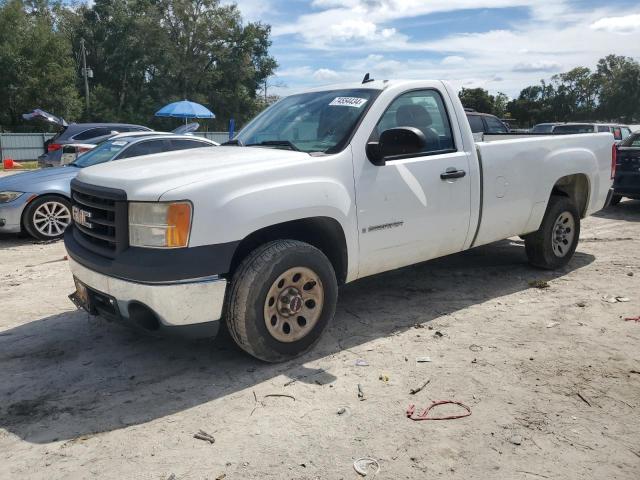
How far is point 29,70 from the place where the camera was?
42.4 meters

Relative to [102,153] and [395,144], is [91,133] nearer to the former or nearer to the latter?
[102,153]

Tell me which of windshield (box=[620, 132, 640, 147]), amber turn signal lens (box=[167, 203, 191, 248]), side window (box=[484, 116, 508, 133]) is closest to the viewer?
amber turn signal lens (box=[167, 203, 191, 248])

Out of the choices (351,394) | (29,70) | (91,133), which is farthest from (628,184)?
(29,70)

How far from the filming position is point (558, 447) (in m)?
2.95

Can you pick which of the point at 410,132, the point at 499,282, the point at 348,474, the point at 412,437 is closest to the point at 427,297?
the point at 499,282

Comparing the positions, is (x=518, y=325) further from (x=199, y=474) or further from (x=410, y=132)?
(x=199, y=474)

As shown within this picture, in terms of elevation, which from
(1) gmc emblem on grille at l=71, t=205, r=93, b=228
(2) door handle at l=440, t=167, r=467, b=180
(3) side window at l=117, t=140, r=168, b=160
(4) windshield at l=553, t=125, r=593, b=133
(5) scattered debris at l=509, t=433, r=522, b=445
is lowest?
(5) scattered debris at l=509, t=433, r=522, b=445

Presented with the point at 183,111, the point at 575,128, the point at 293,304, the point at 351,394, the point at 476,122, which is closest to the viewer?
the point at 351,394

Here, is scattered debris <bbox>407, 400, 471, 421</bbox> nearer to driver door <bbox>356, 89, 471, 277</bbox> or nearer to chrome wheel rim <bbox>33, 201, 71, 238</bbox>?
driver door <bbox>356, 89, 471, 277</bbox>

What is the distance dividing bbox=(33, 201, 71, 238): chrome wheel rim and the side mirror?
226 inches

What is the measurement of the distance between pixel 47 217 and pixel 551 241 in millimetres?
6672

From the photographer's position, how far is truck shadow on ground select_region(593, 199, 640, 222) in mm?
10078

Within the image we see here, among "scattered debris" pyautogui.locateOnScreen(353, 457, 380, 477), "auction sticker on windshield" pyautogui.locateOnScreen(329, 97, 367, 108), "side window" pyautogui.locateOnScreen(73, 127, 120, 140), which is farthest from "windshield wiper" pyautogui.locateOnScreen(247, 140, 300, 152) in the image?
"side window" pyautogui.locateOnScreen(73, 127, 120, 140)

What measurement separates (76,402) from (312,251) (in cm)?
170
